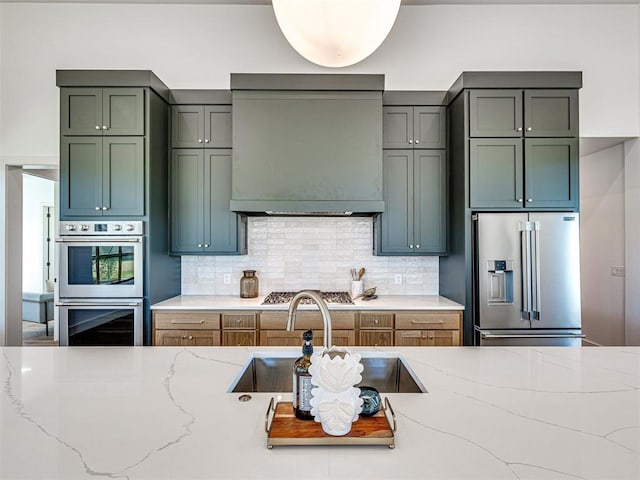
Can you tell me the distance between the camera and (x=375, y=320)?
9.23ft

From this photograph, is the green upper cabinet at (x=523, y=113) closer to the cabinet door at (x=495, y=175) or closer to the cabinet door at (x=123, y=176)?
the cabinet door at (x=495, y=175)

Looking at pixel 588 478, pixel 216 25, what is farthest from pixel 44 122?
pixel 588 478

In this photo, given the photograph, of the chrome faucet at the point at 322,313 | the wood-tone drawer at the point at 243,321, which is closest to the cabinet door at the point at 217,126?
the wood-tone drawer at the point at 243,321

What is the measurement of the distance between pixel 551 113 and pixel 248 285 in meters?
2.77

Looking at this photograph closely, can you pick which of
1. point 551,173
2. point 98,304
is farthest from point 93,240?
point 551,173

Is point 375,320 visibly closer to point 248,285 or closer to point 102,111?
point 248,285

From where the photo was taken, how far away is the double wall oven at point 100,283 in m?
2.72

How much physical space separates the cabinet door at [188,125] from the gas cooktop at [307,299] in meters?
1.40

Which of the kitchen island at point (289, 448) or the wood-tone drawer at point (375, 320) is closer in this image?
the kitchen island at point (289, 448)

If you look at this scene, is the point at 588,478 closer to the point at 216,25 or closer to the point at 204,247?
the point at 204,247

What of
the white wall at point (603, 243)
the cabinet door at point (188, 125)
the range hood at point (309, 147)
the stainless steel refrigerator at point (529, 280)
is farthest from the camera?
the white wall at point (603, 243)

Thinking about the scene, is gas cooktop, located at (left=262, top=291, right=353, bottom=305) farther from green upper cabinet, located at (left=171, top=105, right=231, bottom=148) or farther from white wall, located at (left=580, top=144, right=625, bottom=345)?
white wall, located at (left=580, top=144, right=625, bottom=345)

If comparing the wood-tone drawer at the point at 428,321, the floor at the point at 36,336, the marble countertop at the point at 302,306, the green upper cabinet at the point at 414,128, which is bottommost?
the floor at the point at 36,336

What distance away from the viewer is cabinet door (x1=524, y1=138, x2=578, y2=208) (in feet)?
9.21
